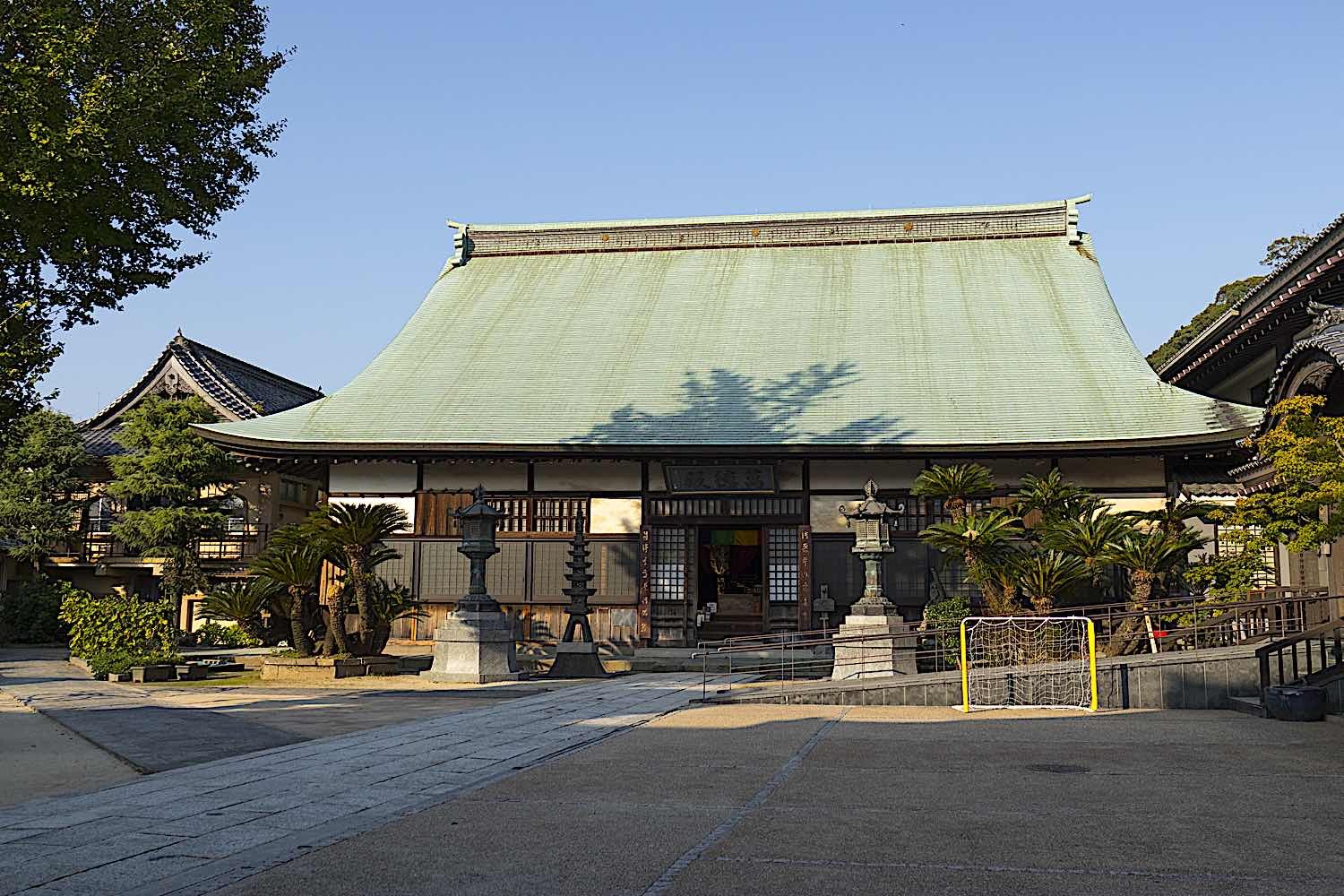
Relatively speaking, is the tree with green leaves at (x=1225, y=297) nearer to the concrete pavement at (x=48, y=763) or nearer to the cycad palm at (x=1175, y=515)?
the cycad palm at (x=1175, y=515)

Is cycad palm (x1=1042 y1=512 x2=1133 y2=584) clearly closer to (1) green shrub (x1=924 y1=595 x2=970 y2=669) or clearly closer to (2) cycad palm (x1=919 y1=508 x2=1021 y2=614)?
(2) cycad palm (x1=919 y1=508 x2=1021 y2=614)

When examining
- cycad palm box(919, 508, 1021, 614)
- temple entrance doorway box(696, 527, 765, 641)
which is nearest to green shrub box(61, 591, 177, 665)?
temple entrance doorway box(696, 527, 765, 641)

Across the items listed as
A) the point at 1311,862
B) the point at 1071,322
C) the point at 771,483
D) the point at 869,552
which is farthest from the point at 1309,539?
the point at 1071,322

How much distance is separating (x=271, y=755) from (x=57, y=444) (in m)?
24.5

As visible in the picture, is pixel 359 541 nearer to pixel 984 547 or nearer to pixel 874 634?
pixel 874 634

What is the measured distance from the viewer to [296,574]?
735 inches

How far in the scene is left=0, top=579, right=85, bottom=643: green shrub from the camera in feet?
90.1

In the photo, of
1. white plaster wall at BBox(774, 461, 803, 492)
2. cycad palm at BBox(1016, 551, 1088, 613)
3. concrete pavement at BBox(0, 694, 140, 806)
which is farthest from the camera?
white plaster wall at BBox(774, 461, 803, 492)

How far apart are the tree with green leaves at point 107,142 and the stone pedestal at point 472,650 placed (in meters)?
7.33

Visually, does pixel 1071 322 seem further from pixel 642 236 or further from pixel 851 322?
pixel 642 236

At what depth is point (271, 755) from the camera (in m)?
9.85

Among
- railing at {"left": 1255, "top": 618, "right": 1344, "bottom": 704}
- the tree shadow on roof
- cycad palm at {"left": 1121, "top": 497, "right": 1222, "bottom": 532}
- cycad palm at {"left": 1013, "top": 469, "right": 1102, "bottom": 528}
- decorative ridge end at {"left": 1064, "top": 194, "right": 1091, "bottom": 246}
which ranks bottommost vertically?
railing at {"left": 1255, "top": 618, "right": 1344, "bottom": 704}

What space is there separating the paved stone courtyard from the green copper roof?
40.1 feet

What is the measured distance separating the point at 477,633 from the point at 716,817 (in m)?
11.7
